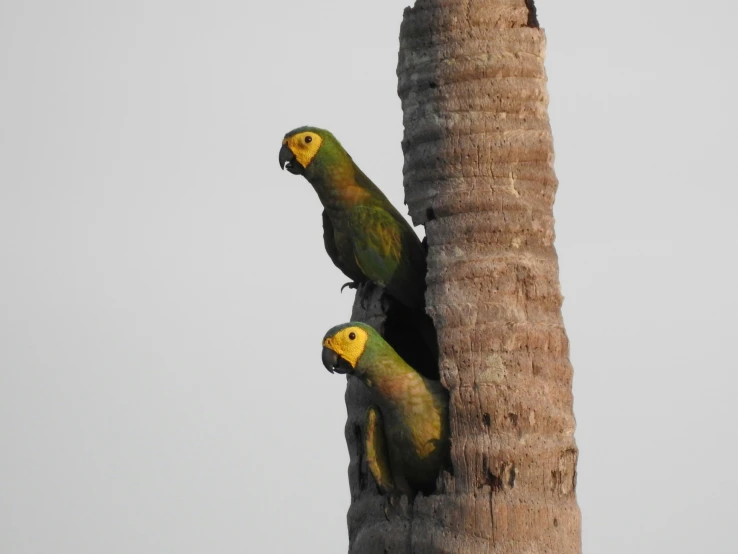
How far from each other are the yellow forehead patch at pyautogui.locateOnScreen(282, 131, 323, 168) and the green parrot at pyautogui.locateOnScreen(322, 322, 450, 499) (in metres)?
1.40

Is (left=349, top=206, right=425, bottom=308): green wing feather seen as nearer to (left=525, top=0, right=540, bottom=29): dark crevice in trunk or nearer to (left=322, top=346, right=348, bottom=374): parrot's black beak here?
(left=322, top=346, right=348, bottom=374): parrot's black beak

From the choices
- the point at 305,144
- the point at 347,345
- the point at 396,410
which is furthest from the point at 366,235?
the point at 396,410

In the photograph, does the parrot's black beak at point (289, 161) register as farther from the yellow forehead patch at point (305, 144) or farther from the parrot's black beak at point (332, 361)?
the parrot's black beak at point (332, 361)

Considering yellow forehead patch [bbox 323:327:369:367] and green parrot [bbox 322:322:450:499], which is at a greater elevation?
yellow forehead patch [bbox 323:327:369:367]

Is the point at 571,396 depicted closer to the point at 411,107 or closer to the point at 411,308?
the point at 411,308

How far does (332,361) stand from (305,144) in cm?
166

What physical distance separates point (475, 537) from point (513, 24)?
3156mm

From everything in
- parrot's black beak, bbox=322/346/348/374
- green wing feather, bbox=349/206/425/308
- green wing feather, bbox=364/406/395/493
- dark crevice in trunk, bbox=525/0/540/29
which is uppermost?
dark crevice in trunk, bbox=525/0/540/29

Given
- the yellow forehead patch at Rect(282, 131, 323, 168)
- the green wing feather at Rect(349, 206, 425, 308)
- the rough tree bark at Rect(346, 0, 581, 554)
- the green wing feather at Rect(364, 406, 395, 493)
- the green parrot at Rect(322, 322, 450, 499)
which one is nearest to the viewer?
the rough tree bark at Rect(346, 0, 581, 554)

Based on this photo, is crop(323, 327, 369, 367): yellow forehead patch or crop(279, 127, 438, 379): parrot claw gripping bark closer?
crop(323, 327, 369, 367): yellow forehead patch

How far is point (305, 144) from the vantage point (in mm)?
10750

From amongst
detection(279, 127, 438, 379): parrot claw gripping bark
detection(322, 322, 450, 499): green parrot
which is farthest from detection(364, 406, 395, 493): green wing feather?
detection(279, 127, 438, 379): parrot claw gripping bark

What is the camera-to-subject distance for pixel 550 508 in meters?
9.62

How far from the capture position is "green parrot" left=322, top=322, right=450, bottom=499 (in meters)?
9.80
